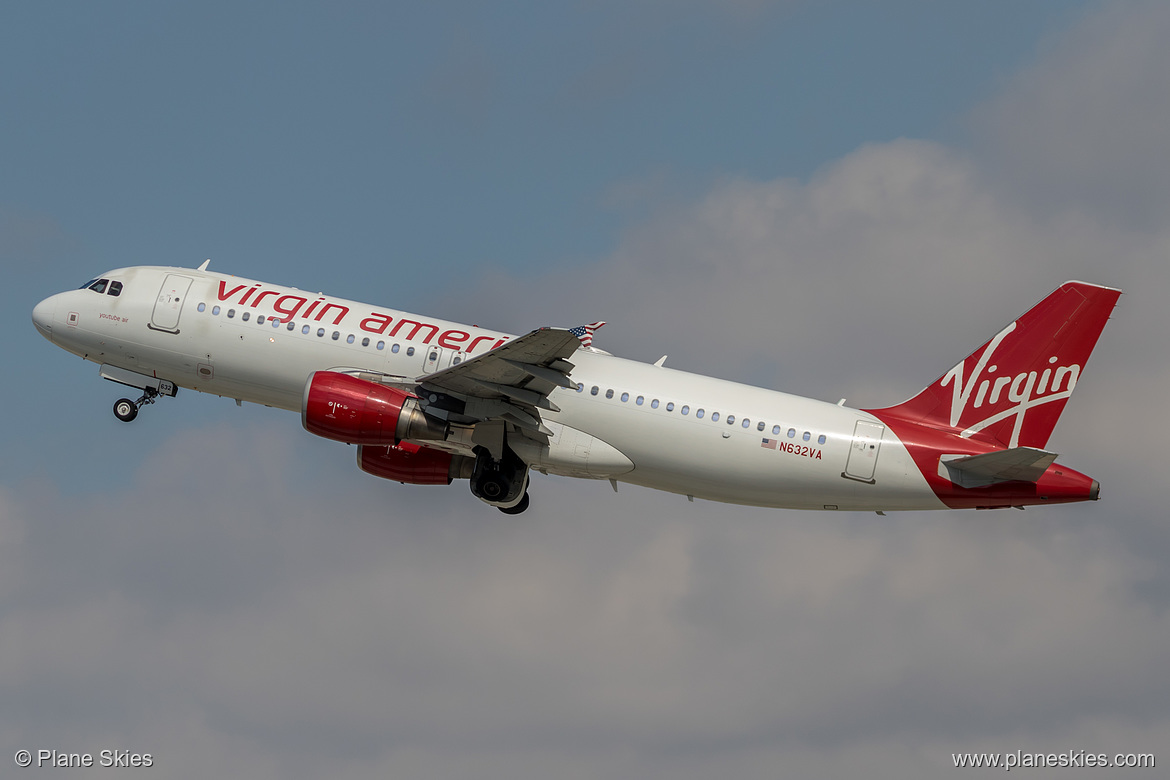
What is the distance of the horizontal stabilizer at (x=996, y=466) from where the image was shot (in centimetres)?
4169

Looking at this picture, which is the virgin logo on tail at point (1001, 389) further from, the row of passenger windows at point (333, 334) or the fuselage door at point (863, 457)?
the row of passenger windows at point (333, 334)

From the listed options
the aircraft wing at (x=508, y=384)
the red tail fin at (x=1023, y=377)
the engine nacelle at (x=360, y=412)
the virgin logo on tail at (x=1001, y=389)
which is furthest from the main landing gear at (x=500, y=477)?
the virgin logo on tail at (x=1001, y=389)

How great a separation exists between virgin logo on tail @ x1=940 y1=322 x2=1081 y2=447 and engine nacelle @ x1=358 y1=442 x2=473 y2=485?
1711 cm

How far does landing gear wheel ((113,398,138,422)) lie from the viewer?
163ft

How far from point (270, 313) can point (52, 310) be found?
8812 millimetres

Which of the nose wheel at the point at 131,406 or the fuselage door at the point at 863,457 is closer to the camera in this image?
the fuselage door at the point at 863,457

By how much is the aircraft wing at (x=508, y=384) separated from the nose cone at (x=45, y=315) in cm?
1483

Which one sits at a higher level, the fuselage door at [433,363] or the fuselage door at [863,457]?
the fuselage door at [433,363]

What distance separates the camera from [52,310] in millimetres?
49844

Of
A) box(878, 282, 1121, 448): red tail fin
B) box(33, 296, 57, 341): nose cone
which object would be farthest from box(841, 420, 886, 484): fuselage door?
box(33, 296, 57, 341): nose cone

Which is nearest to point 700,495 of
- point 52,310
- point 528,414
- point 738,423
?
point 738,423

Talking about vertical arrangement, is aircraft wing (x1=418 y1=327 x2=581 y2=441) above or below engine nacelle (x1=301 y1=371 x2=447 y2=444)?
above

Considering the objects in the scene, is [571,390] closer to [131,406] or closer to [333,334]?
[333,334]

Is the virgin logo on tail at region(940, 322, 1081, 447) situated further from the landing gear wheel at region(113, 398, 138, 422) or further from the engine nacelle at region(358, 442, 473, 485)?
the landing gear wheel at region(113, 398, 138, 422)
